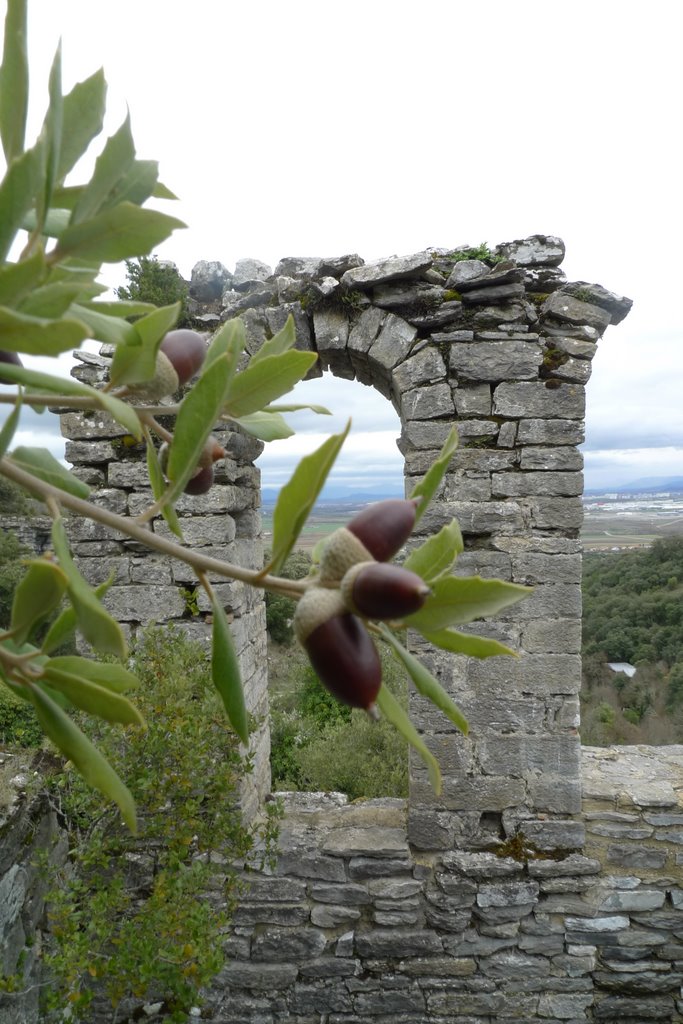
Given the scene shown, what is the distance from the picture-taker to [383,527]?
58cm

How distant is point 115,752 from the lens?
2650 mm

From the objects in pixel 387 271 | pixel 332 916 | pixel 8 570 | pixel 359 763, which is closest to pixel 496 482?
pixel 387 271

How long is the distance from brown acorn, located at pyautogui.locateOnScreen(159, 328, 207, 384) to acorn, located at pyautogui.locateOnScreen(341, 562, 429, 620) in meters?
0.34

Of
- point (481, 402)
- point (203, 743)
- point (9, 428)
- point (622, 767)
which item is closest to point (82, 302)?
point (9, 428)

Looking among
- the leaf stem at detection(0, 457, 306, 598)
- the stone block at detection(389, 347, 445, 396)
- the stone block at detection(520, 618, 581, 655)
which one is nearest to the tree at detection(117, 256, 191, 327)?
the stone block at detection(389, 347, 445, 396)

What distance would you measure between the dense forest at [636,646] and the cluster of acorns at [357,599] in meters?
8.01

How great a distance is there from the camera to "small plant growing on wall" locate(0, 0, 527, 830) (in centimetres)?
→ 53

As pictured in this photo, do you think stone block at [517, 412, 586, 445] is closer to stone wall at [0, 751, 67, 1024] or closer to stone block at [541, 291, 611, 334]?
stone block at [541, 291, 611, 334]

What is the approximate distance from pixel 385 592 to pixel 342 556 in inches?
2.6

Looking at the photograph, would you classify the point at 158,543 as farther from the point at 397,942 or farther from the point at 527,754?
the point at 397,942

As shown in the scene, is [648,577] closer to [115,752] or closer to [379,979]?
[379,979]

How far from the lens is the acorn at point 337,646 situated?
0.54 metres

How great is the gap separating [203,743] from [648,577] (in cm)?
1027

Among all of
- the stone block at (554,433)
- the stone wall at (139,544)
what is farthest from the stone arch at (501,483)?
the stone wall at (139,544)
